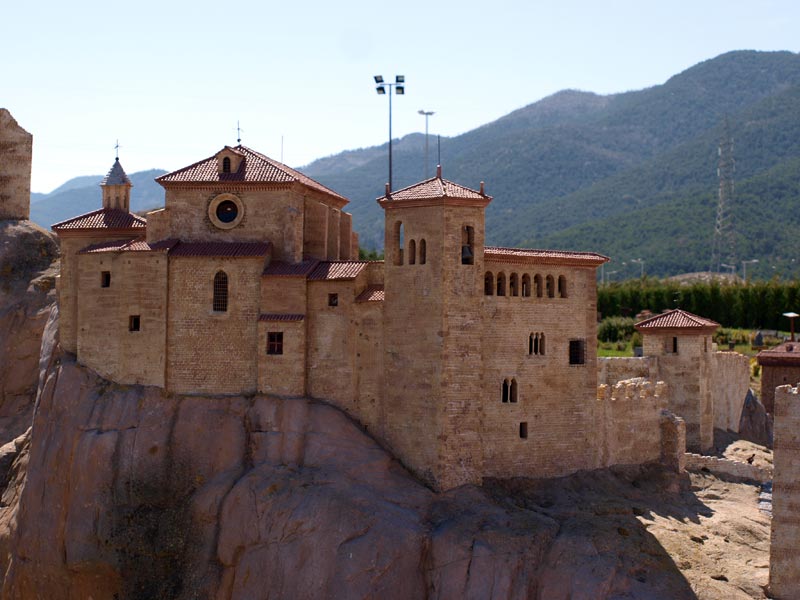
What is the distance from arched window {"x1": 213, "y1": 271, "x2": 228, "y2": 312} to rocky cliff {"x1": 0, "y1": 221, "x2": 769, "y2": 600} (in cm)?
355

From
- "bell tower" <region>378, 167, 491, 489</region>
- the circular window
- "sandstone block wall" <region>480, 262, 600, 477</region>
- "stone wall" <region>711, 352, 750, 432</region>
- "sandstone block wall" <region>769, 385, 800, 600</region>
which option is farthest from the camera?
"stone wall" <region>711, 352, 750, 432</region>

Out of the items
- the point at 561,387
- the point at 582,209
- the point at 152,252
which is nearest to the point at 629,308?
the point at 561,387

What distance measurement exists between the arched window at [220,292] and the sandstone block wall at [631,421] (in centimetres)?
1503

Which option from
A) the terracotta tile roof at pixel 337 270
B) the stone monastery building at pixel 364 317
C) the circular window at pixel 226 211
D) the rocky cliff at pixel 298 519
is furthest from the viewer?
the circular window at pixel 226 211

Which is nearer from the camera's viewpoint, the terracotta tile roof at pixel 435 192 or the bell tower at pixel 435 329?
the bell tower at pixel 435 329

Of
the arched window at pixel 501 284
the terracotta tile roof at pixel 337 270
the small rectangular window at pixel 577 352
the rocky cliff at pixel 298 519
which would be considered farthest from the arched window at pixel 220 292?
the small rectangular window at pixel 577 352

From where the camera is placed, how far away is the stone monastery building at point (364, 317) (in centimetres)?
3938

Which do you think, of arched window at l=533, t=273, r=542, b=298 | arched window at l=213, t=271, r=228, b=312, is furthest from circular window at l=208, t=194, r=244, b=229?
arched window at l=533, t=273, r=542, b=298

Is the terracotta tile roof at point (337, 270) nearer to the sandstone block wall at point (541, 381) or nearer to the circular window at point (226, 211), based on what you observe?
the circular window at point (226, 211)

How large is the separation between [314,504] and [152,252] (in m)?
11.8

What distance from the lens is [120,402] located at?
41.8 meters

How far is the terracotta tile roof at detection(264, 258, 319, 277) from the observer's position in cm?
4159

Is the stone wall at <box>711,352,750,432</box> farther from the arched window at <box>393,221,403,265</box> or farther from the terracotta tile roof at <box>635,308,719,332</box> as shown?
the arched window at <box>393,221,403,265</box>

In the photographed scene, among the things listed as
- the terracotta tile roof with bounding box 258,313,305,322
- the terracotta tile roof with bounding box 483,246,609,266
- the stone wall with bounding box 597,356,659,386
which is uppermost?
the terracotta tile roof with bounding box 483,246,609,266
